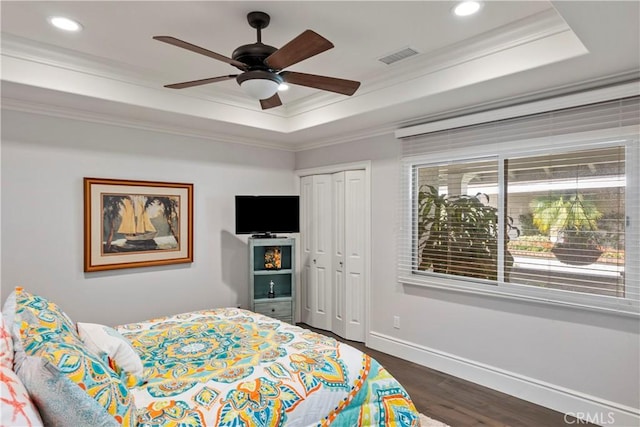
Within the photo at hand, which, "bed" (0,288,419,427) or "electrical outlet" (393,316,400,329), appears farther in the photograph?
"electrical outlet" (393,316,400,329)

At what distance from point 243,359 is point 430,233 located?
7.59 feet

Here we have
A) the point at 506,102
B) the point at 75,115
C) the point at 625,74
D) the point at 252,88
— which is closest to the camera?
the point at 252,88

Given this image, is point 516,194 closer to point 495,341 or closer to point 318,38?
point 495,341

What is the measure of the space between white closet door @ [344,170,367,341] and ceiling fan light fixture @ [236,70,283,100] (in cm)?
222

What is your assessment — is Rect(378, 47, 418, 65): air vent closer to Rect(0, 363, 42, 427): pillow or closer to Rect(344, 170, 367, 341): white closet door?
Rect(344, 170, 367, 341): white closet door

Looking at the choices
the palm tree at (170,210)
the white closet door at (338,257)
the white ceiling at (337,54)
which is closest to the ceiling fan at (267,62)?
the white ceiling at (337,54)

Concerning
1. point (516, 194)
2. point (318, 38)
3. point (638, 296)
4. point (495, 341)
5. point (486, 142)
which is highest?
point (318, 38)

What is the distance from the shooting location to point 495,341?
10.6 feet

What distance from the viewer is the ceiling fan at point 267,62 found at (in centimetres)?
194

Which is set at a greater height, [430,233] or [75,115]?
[75,115]

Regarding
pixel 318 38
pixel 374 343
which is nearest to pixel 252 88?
pixel 318 38

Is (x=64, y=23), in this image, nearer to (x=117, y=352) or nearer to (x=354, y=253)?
(x=117, y=352)

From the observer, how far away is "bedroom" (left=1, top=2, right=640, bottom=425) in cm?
255

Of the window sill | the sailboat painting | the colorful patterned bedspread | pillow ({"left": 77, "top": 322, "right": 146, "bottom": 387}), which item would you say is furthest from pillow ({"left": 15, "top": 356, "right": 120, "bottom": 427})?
the window sill
